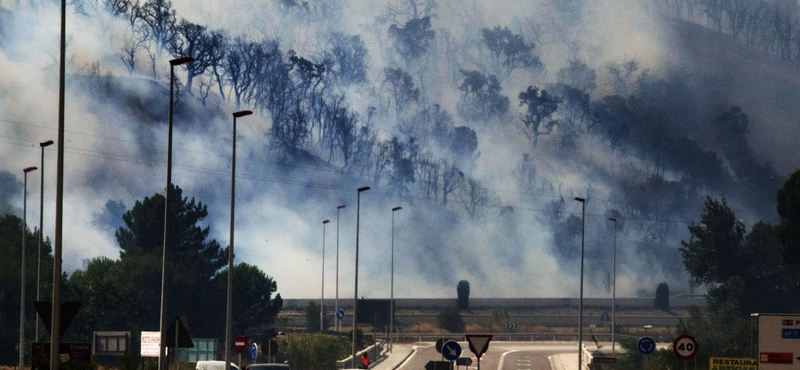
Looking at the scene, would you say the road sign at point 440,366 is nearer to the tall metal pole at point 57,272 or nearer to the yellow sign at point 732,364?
the yellow sign at point 732,364

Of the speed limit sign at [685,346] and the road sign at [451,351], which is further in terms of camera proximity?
the road sign at [451,351]

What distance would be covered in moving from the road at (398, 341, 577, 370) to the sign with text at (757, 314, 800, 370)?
49.6m

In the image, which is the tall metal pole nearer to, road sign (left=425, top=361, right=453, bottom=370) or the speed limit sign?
road sign (left=425, top=361, right=453, bottom=370)

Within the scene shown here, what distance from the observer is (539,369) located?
245ft

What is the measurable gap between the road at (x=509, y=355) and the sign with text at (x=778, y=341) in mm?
49624

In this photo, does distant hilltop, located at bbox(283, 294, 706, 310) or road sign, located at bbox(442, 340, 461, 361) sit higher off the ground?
road sign, located at bbox(442, 340, 461, 361)

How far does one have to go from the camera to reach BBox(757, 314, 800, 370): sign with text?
2456 cm

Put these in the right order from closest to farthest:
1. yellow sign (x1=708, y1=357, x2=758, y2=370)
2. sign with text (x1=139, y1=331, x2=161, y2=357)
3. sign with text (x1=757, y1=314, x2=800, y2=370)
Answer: sign with text (x1=757, y1=314, x2=800, y2=370) < sign with text (x1=139, y1=331, x2=161, y2=357) < yellow sign (x1=708, y1=357, x2=758, y2=370)

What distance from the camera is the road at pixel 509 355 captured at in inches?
3068

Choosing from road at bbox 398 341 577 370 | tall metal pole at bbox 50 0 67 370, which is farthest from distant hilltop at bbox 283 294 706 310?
tall metal pole at bbox 50 0 67 370

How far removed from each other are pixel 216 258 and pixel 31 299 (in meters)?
21.2

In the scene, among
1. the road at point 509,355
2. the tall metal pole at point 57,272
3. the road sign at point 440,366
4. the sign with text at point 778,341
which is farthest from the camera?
the road at point 509,355

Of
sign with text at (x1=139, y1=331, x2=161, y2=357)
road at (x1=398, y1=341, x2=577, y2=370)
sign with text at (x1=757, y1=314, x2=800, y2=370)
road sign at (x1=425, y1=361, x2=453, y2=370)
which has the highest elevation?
sign with text at (x1=757, y1=314, x2=800, y2=370)

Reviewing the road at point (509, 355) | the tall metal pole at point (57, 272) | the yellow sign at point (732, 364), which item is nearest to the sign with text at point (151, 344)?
the tall metal pole at point (57, 272)
